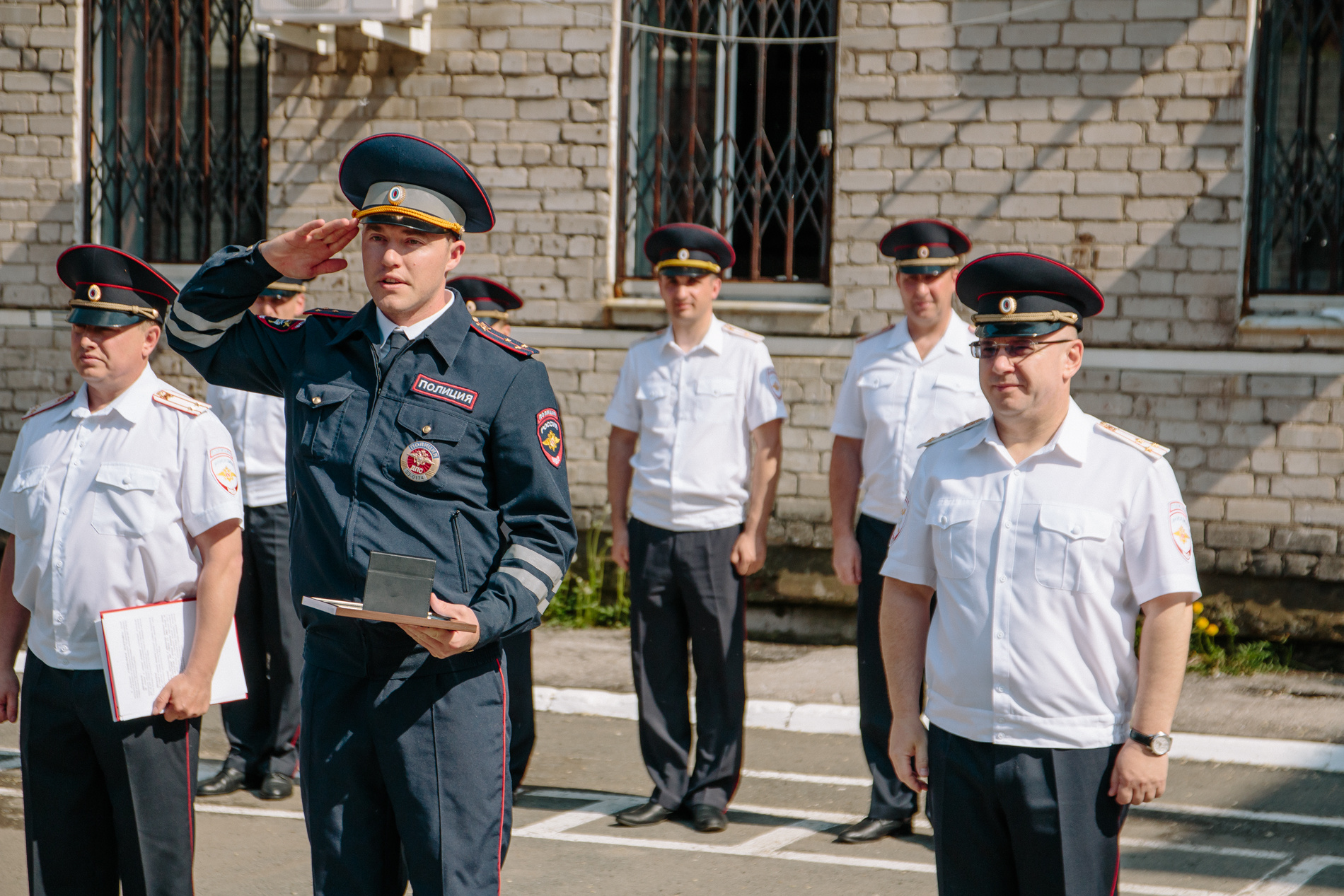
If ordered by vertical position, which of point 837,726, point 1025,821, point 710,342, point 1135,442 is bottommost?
point 837,726

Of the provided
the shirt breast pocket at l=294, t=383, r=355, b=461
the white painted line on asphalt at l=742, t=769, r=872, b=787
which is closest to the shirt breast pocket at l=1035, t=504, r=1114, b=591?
the shirt breast pocket at l=294, t=383, r=355, b=461

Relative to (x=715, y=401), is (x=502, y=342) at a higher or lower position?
higher

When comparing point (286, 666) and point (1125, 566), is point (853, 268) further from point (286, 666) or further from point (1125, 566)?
point (1125, 566)

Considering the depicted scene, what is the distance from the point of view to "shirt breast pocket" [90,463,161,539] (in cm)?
331

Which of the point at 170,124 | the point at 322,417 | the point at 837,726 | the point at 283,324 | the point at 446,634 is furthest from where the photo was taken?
the point at 170,124

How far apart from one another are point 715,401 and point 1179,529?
110 inches

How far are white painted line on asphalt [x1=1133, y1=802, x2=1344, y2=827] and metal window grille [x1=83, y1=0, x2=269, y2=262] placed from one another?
734cm

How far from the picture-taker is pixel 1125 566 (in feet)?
9.34

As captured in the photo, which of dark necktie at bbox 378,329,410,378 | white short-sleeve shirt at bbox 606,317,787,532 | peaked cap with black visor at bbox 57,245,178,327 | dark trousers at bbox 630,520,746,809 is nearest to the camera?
dark necktie at bbox 378,329,410,378

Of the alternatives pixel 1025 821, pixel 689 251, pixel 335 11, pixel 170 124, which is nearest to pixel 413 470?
pixel 1025 821

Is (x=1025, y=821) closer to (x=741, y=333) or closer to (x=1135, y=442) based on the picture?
(x=1135, y=442)

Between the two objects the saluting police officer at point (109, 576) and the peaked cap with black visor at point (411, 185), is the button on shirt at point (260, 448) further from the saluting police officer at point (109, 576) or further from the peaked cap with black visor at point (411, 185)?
A: the peaked cap with black visor at point (411, 185)

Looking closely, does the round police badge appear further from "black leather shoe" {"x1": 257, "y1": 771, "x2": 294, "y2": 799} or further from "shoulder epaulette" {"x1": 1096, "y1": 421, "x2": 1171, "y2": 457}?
"black leather shoe" {"x1": 257, "y1": 771, "x2": 294, "y2": 799}

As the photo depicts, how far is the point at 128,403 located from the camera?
3406mm
